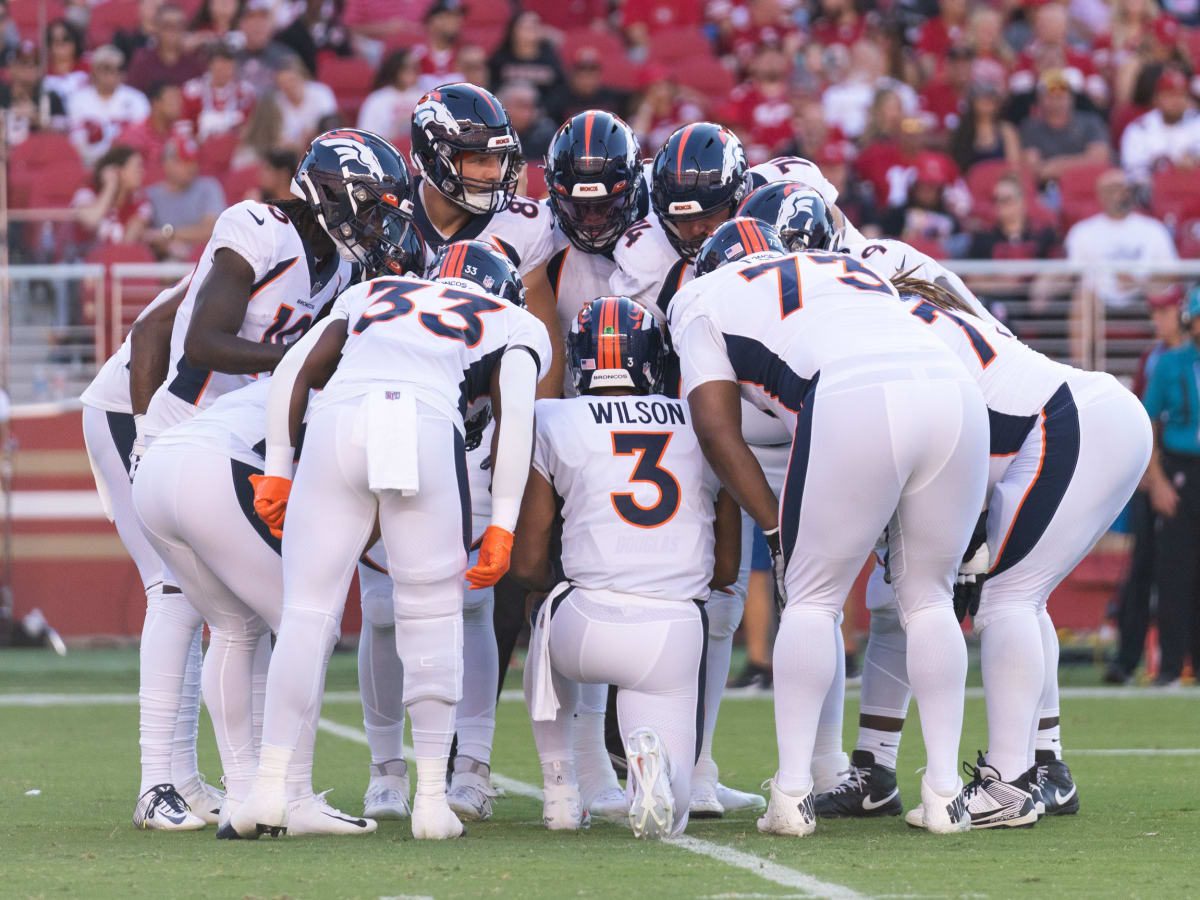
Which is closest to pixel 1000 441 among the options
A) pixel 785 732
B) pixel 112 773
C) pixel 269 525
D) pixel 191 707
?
pixel 785 732

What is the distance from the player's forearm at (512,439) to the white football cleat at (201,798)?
4.64ft

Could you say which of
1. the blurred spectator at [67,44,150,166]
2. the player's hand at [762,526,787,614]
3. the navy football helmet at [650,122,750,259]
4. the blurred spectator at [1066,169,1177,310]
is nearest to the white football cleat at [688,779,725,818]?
the player's hand at [762,526,787,614]

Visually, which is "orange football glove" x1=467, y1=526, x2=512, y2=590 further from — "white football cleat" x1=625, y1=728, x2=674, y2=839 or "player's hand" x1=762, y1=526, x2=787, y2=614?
"player's hand" x1=762, y1=526, x2=787, y2=614

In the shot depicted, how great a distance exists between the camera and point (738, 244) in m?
5.30

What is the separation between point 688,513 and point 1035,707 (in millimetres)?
1206

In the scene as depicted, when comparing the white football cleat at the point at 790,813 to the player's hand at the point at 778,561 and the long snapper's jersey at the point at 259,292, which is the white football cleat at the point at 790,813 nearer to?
the player's hand at the point at 778,561

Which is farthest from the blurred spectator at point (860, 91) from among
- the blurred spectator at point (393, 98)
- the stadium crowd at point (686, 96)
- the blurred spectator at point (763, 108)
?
the blurred spectator at point (393, 98)

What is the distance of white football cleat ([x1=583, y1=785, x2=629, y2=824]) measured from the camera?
5309 millimetres

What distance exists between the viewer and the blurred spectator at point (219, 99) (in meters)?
14.9

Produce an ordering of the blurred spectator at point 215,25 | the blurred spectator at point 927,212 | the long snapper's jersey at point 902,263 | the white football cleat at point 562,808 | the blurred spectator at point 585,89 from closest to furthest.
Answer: the white football cleat at point 562,808 < the long snapper's jersey at point 902,263 < the blurred spectator at point 927,212 < the blurred spectator at point 585,89 < the blurred spectator at point 215,25

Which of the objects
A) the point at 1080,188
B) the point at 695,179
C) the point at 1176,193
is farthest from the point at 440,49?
the point at 695,179

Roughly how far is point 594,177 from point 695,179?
357 mm

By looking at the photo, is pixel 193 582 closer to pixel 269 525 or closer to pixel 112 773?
pixel 269 525

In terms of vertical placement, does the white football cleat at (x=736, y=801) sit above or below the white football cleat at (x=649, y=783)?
below
